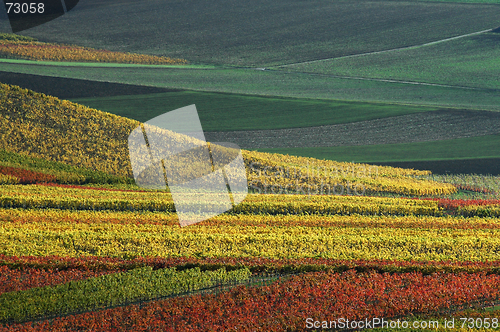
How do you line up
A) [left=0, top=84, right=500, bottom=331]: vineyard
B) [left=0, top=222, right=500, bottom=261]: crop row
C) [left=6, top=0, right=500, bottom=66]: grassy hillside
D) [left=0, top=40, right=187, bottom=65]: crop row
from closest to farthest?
[left=0, top=84, right=500, bottom=331]: vineyard → [left=0, top=222, right=500, bottom=261]: crop row → [left=0, top=40, right=187, bottom=65]: crop row → [left=6, top=0, right=500, bottom=66]: grassy hillside

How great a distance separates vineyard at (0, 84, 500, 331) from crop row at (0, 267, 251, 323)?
0.05 m

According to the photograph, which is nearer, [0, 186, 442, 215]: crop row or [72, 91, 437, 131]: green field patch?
[0, 186, 442, 215]: crop row

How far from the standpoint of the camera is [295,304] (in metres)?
15.2

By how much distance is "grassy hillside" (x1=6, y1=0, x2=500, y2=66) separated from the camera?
74.4 metres

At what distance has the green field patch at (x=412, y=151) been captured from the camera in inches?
1665

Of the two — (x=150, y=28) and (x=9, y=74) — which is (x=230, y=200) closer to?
(x=9, y=74)

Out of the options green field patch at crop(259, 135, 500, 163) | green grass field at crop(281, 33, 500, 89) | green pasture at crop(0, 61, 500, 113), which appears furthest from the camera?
green grass field at crop(281, 33, 500, 89)

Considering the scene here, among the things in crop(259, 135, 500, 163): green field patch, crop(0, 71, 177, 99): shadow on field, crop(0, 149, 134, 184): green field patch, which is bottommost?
crop(259, 135, 500, 163): green field patch

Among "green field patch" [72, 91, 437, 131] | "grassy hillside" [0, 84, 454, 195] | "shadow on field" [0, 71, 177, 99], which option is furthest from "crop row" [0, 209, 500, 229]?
"shadow on field" [0, 71, 177, 99]

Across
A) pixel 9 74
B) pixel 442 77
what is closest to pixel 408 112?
pixel 442 77

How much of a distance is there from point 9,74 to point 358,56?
47042 millimetres

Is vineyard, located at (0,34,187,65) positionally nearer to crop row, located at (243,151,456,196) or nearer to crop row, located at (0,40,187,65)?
crop row, located at (0,40,187,65)

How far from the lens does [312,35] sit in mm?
79000

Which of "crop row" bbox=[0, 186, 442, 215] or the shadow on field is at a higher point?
the shadow on field
